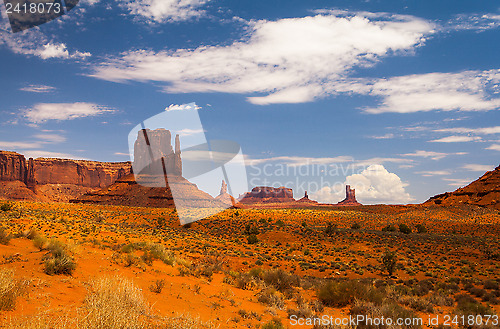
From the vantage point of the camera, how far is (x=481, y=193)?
3738 inches

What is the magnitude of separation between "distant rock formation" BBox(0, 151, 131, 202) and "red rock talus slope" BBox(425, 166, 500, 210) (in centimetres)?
16457

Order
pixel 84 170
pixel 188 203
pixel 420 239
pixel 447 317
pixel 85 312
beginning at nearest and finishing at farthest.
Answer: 1. pixel 85 312
2. pixel 447 317
3. pixel 420 239
4. pixel 188 203
5. pixel 84 170

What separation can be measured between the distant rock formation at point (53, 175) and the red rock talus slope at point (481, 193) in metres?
165

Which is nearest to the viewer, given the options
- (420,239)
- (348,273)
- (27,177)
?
(348,273)

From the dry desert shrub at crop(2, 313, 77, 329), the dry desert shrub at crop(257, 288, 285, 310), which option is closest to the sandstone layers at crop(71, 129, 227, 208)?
the dry desert shrub at crop(257, 288, 285, 310)

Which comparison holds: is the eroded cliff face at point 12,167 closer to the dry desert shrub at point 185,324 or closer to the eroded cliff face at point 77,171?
the eroded cliff face at point 77,171

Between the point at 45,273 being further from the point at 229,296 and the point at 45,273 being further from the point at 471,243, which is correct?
the point at 471,243

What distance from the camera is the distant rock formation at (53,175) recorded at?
139 m

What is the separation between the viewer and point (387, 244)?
34969 mm

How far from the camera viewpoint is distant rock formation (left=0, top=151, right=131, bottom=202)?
139 meters

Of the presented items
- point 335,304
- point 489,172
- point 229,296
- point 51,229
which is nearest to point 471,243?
point 335,304

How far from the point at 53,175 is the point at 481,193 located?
636ft

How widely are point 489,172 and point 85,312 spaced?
138205 millimetres

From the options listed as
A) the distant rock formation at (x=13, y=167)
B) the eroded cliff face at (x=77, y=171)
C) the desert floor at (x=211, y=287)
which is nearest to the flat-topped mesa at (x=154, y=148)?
the eroded cliff face at (x=77, y=171)
